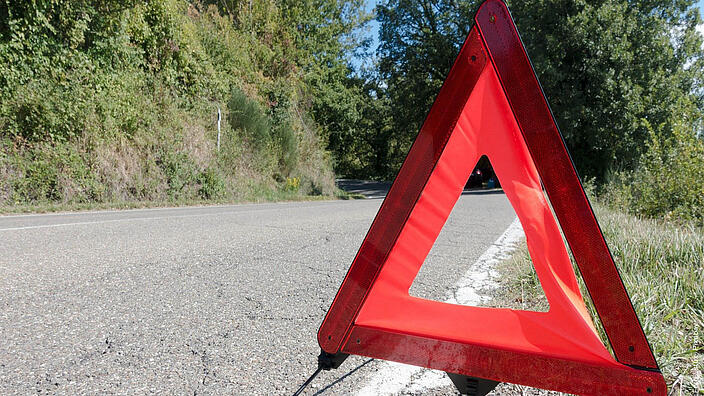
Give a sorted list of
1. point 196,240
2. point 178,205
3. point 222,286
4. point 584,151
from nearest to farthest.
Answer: point 222,286
point 196,240
point 178,205
point 584,151

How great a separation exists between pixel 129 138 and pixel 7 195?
10.7 feet

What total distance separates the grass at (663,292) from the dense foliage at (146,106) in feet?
31.8

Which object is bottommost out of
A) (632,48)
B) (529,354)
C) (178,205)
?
(178,205)

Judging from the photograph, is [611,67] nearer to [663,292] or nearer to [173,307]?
[663,292]

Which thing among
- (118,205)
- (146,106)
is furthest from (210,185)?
(118,205)

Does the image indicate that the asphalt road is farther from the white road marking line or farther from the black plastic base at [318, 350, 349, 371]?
the black plastic base at [318, 350, 349, 371]

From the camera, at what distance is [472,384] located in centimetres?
153

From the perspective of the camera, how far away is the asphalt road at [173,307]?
6.25 ft

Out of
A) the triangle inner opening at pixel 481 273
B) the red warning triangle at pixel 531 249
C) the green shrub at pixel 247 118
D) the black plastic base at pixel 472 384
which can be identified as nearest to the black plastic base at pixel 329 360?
the red warning triangle at pixel 531 249

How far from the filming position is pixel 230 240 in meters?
5.35

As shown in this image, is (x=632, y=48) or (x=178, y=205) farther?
(x=632, y=48)

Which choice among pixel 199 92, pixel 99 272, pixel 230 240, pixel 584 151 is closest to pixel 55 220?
pixel 230 240

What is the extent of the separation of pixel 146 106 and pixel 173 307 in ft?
34.9

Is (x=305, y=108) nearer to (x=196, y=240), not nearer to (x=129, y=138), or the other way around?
(x=129, y=138)
